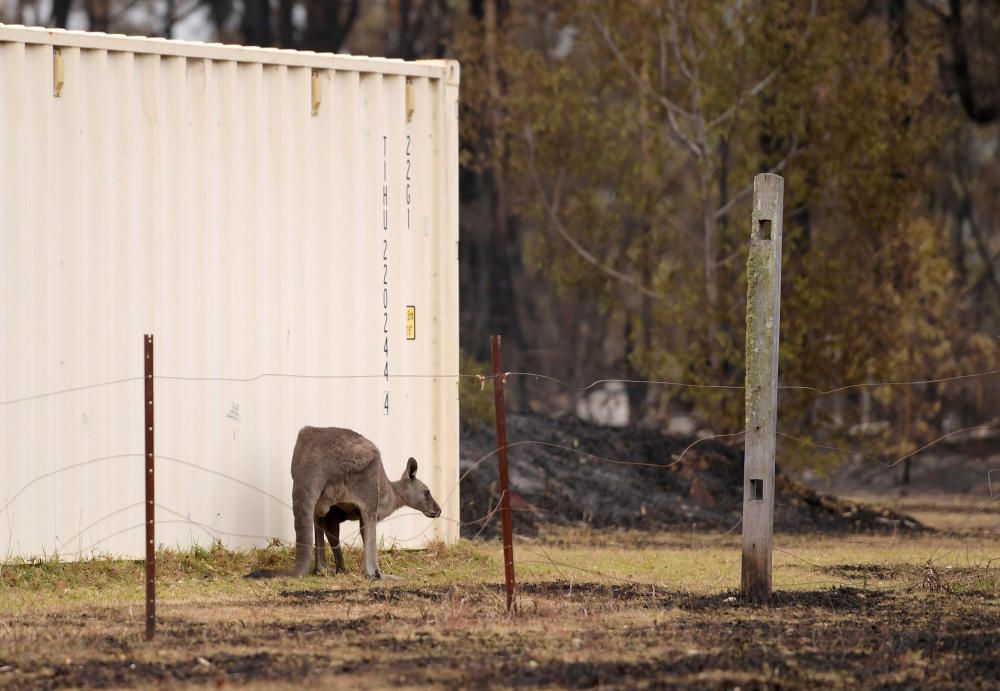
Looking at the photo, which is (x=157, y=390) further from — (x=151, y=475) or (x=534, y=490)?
(x=534, y=490)

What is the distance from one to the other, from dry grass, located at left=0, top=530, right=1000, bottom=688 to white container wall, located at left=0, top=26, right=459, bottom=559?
0.57 m

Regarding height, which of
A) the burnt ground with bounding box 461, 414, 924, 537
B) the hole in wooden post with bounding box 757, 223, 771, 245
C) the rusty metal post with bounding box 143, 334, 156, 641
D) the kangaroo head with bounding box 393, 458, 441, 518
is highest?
the hole in wooden post with bounding box 757, 223, 771, 245

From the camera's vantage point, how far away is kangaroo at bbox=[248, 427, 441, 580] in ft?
37.1

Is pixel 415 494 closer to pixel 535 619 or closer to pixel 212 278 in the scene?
pixel 212 278

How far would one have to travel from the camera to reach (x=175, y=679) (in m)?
7.56

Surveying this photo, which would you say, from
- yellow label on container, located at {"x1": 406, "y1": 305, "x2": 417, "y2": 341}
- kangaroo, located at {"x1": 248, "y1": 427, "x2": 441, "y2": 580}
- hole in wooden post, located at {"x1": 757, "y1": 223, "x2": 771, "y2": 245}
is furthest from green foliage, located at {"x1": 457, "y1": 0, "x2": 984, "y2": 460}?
hole in wooden post, located at {"x1": 757, "y1": 223, "x2": 771, "y2": 245}

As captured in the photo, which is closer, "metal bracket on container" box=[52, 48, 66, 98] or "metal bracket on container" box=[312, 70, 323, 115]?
"metal bracket on container" box=[52, 48, 66, 98]

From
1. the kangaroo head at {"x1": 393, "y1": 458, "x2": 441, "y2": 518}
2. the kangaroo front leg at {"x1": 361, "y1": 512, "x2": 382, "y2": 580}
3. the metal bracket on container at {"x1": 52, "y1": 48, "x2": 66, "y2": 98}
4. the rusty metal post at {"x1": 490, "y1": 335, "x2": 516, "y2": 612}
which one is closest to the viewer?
the rusty metal post at {"x1": 490, "y1": 335, "x2": 516, "y2": 612}

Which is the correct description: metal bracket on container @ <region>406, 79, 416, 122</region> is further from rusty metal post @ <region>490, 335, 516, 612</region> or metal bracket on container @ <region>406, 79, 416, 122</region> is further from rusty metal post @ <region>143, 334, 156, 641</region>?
rusty metal post @ <region>143, 334, 156, 641</region>

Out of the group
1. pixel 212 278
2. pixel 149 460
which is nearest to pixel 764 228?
pixel 149 460

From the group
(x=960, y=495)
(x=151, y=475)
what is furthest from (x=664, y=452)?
(x=151, y=475)

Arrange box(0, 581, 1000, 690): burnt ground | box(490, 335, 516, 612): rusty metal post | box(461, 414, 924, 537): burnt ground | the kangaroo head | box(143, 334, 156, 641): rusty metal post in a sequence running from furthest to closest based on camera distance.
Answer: box(461, 414, 924, 537): burnt ground, the kangaroo head, box(490, 335, 516, 612): rusty metal post, box(143, 334, 156, 641): rusty metal post, box(0, 581, 1000, 690): burnt ground

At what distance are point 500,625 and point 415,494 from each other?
3.04 m

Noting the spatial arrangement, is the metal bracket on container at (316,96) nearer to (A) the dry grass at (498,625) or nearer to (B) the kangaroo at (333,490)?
(B) the kangaroo at (333,490)
